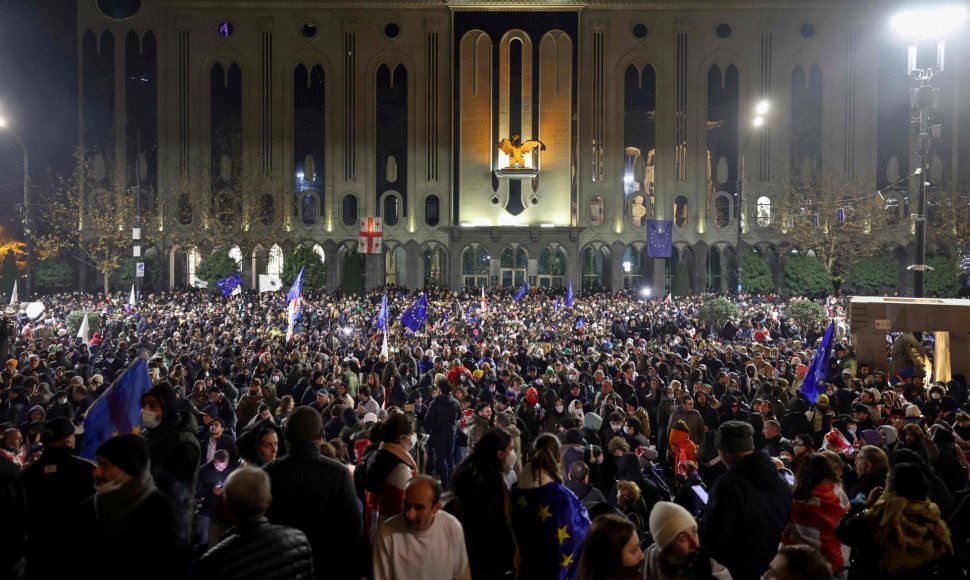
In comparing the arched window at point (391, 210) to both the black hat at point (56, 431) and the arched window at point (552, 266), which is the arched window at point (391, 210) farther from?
the black hat at point (56, 431)

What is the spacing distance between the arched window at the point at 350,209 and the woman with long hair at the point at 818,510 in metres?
49.4

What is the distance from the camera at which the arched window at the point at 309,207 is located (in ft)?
174

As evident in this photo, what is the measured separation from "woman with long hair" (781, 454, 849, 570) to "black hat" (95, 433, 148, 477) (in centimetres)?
403

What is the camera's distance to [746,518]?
492 cm

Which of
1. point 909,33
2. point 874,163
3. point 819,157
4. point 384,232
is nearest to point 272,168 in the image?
point 384,232

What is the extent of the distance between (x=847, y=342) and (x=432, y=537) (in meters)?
20.6

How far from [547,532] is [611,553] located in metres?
1.03

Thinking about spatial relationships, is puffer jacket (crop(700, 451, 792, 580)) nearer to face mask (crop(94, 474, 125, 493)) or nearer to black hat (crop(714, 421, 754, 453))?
black hat (crop(714, 421, 754, 453))

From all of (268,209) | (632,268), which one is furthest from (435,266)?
(632,268)

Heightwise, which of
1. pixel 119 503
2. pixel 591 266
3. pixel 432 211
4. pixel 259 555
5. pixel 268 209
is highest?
pixel 268 209

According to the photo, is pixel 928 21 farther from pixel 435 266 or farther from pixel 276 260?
pixel 276 260

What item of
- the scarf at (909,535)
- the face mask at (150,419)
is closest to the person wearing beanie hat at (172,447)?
the face mask at (150,419)

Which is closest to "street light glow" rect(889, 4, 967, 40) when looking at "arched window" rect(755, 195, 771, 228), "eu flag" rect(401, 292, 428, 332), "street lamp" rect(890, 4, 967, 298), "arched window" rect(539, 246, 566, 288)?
"street lamp" rect(890, 4, 967, 298)

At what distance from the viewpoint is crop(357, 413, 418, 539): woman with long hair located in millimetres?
5148
